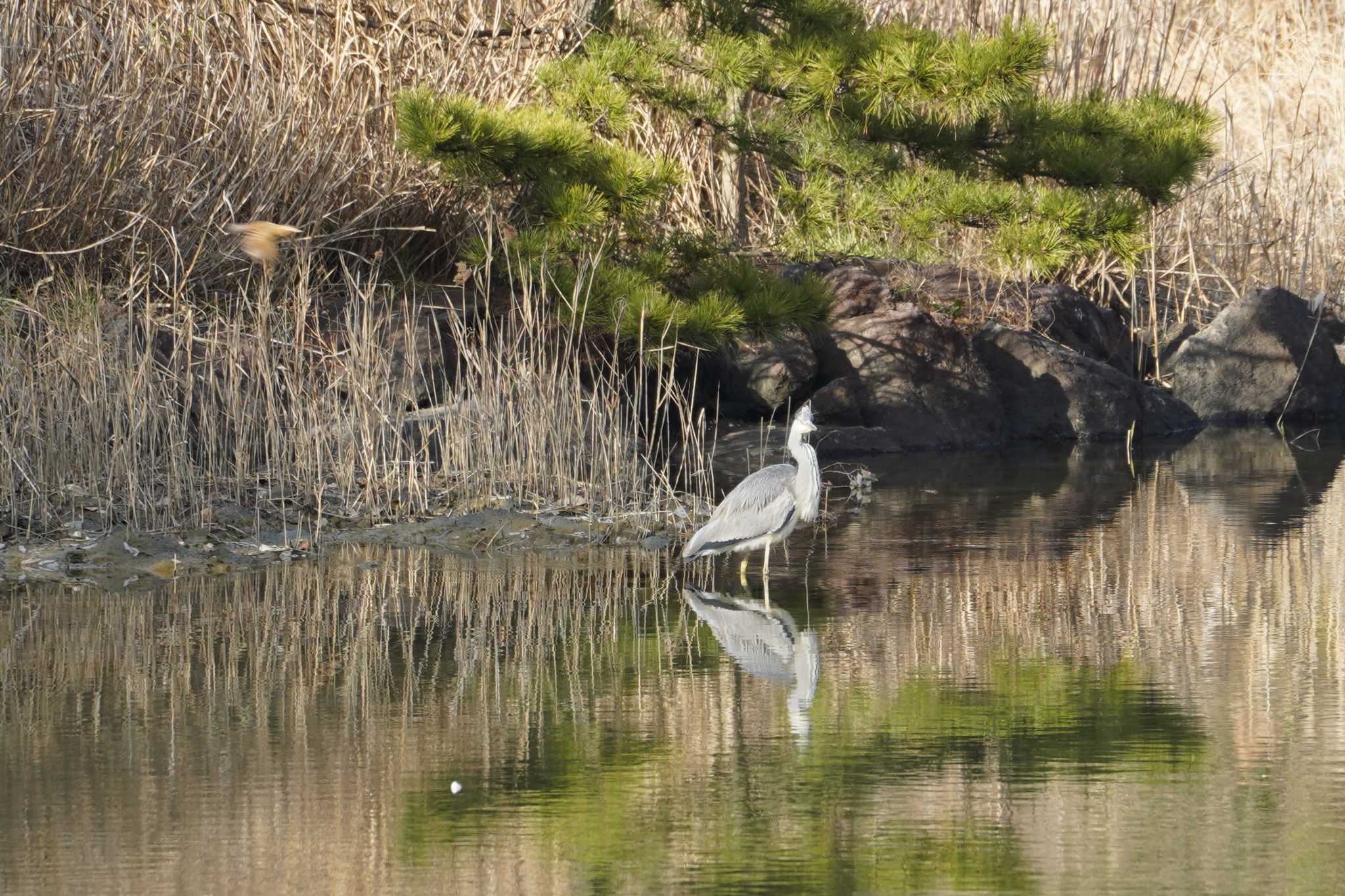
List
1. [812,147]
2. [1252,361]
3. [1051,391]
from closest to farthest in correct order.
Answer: [812,147], [1051,391], [1252,361]

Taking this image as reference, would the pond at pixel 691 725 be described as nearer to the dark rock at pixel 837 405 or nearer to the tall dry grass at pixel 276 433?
the tall dry grass at pixel 276 433

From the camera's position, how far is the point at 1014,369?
45.1 feet

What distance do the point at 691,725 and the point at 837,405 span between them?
27.0ft

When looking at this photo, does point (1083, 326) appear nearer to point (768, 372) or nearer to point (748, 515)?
point (768, 372)

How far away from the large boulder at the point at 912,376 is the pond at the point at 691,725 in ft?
16.6

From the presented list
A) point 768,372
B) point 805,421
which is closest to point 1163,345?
point 768,372

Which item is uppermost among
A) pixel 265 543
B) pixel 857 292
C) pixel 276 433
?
pixel 857 292

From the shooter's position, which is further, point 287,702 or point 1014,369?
point 1014,369

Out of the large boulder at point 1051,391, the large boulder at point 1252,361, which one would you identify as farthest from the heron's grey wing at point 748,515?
the large boulder at point 1252,361

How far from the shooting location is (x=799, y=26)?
9648 mm

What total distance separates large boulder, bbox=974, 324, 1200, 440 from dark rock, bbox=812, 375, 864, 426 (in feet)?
4.41

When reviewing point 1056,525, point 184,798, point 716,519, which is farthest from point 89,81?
point 184,798

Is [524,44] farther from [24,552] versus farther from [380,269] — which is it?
[24,552]

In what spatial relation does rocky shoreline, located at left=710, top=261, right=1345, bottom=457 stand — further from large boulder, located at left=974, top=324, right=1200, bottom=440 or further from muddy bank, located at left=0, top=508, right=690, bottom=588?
muddy bank, located at left=0, top=508, right=690, bottom=588
